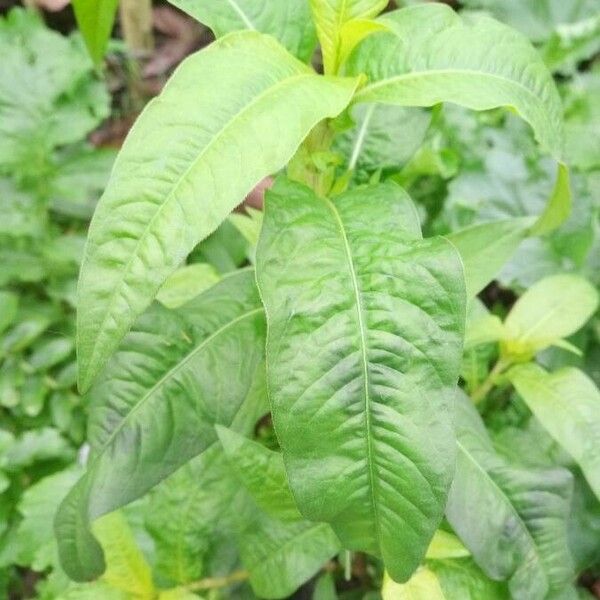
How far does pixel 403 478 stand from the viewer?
1.75 ft

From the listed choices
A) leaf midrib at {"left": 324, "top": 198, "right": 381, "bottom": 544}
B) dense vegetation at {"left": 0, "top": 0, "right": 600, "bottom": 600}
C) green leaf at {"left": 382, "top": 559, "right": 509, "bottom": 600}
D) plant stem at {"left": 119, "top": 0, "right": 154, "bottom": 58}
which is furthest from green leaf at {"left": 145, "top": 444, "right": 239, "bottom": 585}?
plant stem at {"left": 119, "top": 0, "right": 154, "bottom": 58}

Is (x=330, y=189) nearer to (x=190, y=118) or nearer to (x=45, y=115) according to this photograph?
(x=190, y=118)

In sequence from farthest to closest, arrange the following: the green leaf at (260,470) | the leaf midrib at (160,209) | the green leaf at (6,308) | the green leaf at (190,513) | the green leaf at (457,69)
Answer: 1. the green leaf at (6,308)
2. the green leaf at (190,513)
3. the green leaf at (260,470)
4. the green leaf at (457,69)
5. the leaf midrib at (160,209)

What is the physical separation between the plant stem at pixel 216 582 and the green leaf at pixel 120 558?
0.07 meters

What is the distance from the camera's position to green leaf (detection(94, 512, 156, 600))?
80 cm

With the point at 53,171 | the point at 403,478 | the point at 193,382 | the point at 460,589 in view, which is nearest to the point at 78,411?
the point at 53,171

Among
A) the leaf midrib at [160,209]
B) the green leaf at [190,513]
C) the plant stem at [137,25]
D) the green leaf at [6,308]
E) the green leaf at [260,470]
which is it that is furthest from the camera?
the plant stem at [137,25]

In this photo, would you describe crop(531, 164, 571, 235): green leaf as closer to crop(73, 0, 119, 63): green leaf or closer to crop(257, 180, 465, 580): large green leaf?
crop(257, 180, 465, 580): large green leaf

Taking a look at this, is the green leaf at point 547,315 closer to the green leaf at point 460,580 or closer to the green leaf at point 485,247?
the green leaf at point 485,247

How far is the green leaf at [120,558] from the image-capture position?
80 centimetres

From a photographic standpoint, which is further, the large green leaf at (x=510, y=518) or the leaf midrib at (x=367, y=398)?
the large green leaf at (x=510, y=518)

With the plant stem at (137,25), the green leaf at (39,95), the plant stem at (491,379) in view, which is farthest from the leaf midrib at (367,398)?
the plant stem at (137,25)

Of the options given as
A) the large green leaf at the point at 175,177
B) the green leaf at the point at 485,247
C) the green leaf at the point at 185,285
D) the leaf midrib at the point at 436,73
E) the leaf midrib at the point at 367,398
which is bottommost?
the green leaf at the point at 185,285

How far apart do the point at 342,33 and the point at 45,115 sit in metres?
0.78
